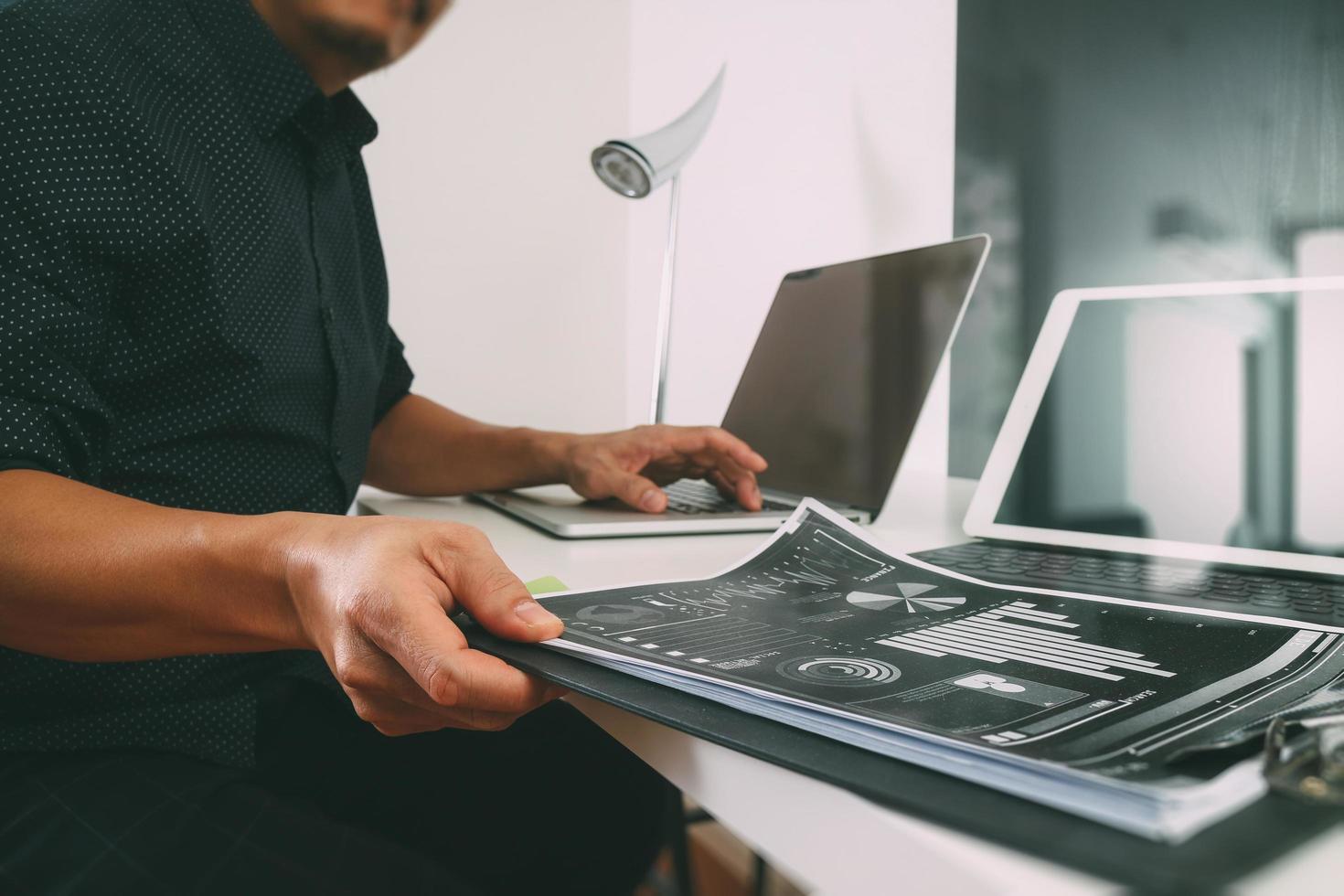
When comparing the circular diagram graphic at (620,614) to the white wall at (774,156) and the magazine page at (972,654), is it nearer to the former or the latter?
the magazine page at (972,654)

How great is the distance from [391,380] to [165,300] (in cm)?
45

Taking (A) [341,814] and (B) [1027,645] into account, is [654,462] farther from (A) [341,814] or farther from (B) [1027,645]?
(B) [1027,645]

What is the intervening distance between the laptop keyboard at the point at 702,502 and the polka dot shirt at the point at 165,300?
0.32 metres

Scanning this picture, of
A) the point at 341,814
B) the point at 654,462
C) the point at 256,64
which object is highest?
the point at 256,64

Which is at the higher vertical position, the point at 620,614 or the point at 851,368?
the point at 851,368

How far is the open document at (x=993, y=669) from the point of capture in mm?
238

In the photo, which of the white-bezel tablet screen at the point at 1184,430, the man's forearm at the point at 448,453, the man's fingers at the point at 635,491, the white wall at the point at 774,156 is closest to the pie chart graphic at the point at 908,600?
the white-bezel tablet screen at the point at 1184,430

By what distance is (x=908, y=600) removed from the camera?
0.45m

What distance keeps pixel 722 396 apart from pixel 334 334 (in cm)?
85

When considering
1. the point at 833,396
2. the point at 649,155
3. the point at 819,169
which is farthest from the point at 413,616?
the point at 819,169

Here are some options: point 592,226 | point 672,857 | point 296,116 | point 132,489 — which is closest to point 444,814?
point 132,489

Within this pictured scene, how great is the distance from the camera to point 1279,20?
0.74 meters

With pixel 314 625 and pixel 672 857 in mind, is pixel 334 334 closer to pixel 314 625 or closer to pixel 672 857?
pixel 314 625

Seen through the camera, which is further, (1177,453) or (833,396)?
(833,396)
